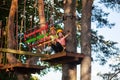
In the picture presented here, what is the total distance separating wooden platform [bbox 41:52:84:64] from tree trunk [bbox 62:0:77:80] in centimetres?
29

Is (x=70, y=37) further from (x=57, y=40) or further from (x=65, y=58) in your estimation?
(x=65, y=58)

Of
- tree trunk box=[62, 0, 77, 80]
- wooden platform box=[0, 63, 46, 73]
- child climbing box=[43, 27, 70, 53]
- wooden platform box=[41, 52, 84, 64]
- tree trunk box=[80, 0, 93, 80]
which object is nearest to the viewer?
wooden platform box=[41, 52, 84, 64]

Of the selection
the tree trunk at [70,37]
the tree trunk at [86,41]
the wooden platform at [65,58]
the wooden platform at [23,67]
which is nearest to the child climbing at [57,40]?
the wooden platform at [65,58]

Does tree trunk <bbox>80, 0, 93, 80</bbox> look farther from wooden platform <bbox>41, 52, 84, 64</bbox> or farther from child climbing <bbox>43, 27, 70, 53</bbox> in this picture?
child climbing <bbox>43, 27, 70, 53</bbox>

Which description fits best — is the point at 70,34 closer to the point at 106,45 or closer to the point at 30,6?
the point at 106,45

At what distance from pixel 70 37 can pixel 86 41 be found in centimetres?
54

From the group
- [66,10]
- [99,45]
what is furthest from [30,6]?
[66,10]

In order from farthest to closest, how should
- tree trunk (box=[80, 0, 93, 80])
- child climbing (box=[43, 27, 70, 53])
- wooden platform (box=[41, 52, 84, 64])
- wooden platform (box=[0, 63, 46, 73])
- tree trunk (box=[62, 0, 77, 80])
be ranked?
wooden platform (box=[0, 63, 46, 73])
tree trunk (box=[62, 0, 77, 80])
tree trunk (box=[80, 0, 93, 80])
child climbing (box=[43, 27, 70, 53])
wooden platform (box=[41, 52, 84, 64])

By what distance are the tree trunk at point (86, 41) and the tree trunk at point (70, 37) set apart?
0.33 metres

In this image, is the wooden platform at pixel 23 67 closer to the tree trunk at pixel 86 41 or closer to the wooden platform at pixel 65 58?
the wooden platform at pixel 65 58

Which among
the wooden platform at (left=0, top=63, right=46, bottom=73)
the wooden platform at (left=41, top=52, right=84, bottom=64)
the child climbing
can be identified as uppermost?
the child climbing

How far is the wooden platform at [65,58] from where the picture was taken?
11.0 meters

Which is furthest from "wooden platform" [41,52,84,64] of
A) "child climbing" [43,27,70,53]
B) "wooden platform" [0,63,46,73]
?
"wooden platform" [0,63,46,73]

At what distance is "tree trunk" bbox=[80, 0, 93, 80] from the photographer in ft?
38.6
